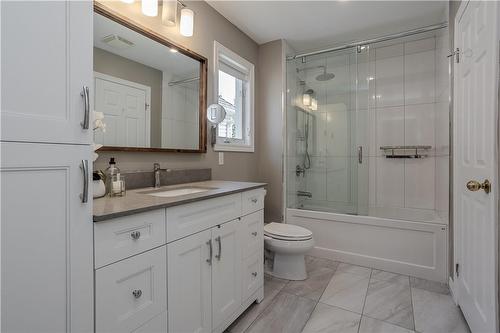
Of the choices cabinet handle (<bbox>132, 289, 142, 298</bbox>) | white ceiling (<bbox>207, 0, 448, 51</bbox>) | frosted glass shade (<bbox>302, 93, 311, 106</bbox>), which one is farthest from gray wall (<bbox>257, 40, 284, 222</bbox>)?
cabinet handle (<bbox>132, 289, 142, 298</bbox>)

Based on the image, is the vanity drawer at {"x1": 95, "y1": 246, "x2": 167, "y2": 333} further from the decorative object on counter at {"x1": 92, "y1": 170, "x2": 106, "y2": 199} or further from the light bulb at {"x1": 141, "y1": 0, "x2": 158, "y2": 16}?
the light bulb at {"x1": 141, "y1": 0, "x2": 158, "y2": 16}

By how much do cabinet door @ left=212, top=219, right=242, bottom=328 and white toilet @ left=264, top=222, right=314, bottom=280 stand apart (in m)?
0.63

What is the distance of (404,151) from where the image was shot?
2904 millimetres

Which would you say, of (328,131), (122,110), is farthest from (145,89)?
(328,131)

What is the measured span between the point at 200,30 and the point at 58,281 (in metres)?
2.02

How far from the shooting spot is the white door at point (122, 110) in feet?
4.71

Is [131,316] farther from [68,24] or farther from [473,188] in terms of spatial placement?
[473,188]

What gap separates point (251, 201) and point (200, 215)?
507mm

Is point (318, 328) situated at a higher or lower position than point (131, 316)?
lower

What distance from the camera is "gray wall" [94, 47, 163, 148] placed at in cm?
144

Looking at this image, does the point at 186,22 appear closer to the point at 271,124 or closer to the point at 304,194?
the point at 271,124

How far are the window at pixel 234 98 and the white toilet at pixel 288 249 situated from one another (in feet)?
3.05

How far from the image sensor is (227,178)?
2.44 meters

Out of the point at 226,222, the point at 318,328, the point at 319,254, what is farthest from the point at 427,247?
the point at 226,222
